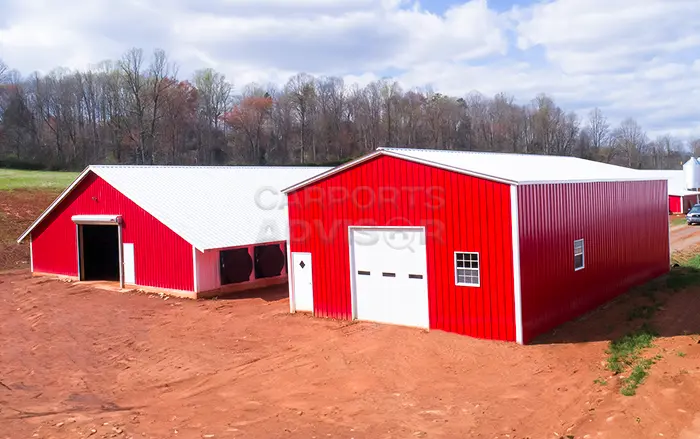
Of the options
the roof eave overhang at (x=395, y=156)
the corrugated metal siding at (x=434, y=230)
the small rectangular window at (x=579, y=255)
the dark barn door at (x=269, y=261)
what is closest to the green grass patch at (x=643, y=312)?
the small rectangular window at (x=579, y=255)

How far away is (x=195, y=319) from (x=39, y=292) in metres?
10.4

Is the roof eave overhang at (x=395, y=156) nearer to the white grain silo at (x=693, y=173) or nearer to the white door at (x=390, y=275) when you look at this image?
the white door at (x=390, y=275)

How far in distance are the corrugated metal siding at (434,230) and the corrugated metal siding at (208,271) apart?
600 cm

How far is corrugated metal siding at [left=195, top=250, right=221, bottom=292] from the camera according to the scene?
24.2 m

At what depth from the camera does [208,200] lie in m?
29.0

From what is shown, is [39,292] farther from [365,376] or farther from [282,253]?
[365,376]

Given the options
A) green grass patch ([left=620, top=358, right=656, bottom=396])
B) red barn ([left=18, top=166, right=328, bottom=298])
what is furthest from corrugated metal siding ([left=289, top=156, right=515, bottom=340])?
red barn ([left=18, top=166, right=328, bottom=298])

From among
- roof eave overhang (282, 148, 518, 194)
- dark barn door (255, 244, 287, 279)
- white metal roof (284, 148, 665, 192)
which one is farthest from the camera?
dark barn door (255, 244, 287, 279)

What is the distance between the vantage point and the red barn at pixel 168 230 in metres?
24.9

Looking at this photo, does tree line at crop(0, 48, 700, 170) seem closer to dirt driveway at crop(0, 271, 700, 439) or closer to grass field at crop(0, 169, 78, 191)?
grass field at crop(0, 169, 78, 191)

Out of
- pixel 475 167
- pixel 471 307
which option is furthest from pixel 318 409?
pixel 475 167

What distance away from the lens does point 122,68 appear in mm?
82750

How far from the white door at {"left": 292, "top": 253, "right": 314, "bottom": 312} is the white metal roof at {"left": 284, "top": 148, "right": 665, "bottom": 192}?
2217mm

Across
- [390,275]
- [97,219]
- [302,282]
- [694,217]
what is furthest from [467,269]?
[694,217]
